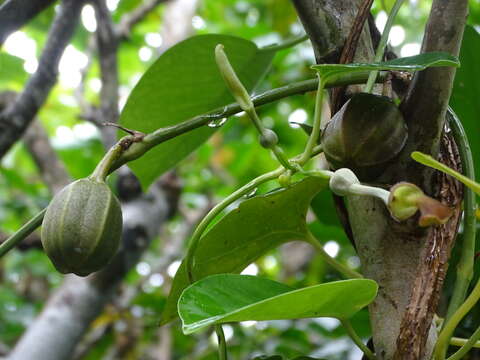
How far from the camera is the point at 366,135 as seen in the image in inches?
21.4

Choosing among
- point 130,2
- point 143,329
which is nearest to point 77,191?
point 143,329

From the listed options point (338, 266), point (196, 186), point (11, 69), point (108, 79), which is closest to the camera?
point (338, 266)

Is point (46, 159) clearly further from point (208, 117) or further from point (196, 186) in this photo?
point (208, 117)

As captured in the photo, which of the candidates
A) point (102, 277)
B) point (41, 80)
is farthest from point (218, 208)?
point (102, 277)

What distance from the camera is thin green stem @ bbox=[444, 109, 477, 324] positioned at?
532 mm

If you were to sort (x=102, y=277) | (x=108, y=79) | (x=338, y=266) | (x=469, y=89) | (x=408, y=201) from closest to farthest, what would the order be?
1. (x=408, y=201)
2. (x=338, y=266)
3. (x=469, y=89)
4. (x=102, y=277)
5. (x=108, y=79)

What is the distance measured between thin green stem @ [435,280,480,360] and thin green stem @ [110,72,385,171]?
0.21 meters

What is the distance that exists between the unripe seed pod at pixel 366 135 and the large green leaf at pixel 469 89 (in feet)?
0.95

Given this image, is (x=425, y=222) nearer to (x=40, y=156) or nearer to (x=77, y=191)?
(x=77, y=191)

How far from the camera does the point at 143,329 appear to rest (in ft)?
6.16

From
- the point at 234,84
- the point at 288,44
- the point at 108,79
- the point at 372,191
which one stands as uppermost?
the point at 108,79

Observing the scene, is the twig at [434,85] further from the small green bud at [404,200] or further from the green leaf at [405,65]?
the small green bud at [404,200]

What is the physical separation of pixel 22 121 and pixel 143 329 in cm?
99

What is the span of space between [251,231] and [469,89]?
35cm
